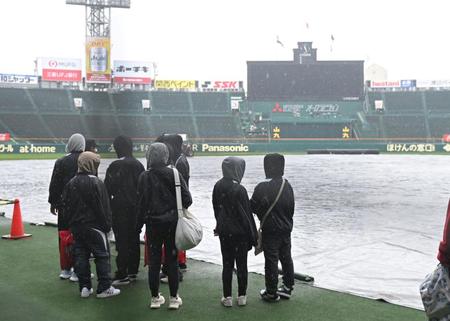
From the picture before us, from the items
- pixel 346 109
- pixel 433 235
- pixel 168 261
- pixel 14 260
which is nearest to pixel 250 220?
pixel 168 261

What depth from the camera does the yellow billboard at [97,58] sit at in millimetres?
60094

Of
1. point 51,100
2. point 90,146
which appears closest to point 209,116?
point 51,100

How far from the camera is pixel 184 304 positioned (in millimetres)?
5957

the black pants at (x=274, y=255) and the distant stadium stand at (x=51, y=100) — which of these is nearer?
the black pants at (x=274, y=255)

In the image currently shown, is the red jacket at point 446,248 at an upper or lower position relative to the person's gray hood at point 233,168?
lower

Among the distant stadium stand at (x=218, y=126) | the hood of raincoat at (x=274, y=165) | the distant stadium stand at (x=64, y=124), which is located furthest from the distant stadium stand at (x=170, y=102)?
the hood of raincoat at (x=274, y=165)

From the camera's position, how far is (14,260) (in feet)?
26.5

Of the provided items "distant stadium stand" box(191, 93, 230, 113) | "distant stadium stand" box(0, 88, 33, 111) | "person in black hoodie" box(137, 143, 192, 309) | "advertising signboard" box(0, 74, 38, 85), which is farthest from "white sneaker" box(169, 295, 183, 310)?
"advertising signboard" box(0, 74, 38, 85)

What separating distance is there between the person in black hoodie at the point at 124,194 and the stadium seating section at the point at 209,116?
51.9 metres

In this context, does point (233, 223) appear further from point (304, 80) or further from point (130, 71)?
point (130, 71)

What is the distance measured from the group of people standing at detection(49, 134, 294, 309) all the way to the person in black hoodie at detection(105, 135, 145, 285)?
0.01 m

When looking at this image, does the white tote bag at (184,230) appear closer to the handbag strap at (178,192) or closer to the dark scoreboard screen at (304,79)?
the handbag strap at (178,192)

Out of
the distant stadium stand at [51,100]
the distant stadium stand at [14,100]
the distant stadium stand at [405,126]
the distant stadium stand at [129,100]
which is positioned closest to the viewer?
the distant stadium stand at [14,100]

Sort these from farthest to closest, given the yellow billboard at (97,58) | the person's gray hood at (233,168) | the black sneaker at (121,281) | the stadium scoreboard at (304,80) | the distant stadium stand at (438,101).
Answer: the distant stadium stand at (438,101) < the yellow billboard at (97,58) < the stadium scoreboard at (304,80) < the black sneaker at (121,281) < the person's gray hood at (233,168)
